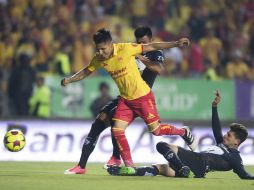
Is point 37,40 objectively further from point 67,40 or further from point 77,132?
point 77,132

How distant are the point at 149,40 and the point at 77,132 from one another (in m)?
4.98

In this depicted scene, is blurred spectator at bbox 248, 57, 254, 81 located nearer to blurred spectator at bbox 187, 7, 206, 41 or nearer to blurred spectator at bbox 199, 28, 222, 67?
blurred spectator at bbox 199, 28, 222, 67

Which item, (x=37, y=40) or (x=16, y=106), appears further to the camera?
(x=37, y=40)

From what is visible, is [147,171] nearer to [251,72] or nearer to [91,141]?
[91,141]

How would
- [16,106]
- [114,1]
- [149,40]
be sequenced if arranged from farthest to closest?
[114,1]
[16,106]
[149,40]

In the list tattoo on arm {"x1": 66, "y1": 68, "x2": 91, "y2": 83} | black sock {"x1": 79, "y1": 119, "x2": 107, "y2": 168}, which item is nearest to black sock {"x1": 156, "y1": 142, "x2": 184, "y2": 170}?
black sock {"x1": 79, "y1": 119, "x2": 107, "y2": 168}

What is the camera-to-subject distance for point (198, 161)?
11.6 m

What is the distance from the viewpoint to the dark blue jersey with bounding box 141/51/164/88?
1245 cm

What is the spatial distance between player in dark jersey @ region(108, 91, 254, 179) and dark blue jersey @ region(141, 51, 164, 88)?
4.80ft

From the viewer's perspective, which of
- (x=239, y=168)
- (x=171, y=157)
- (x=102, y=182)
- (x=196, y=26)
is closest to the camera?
(x=102, y=182)

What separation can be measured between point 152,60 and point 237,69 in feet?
36.2

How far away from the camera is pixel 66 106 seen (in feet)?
67.0

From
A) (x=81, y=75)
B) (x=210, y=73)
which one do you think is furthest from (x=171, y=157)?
(x=210, y=73)

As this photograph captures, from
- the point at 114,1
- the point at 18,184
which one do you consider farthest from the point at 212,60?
the point at 18,184
